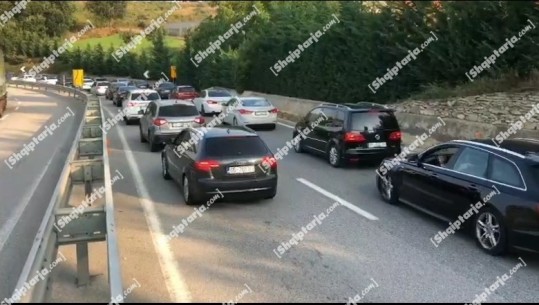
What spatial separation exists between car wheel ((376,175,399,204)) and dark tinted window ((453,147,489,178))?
1.61 meters

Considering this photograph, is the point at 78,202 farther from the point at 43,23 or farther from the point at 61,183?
the point at 43,23

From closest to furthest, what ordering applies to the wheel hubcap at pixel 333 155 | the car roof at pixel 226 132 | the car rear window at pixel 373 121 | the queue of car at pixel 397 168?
the queue of car at pixel 397 168
the car roof at pixel 226 132
the car rear window at pixel 373 121
the wheel hubcap at pixel 333 155

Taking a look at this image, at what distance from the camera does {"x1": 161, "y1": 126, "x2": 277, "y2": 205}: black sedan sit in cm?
937

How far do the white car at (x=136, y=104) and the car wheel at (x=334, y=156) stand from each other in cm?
1278

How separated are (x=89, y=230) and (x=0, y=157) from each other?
472 inches

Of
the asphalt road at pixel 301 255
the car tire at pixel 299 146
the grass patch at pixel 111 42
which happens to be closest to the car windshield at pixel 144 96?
the car tire at pixel 299 146

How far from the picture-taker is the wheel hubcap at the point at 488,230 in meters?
7.00

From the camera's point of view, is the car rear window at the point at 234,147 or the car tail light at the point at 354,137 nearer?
the car rear window at the point at 234,147

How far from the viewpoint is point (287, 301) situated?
552cm

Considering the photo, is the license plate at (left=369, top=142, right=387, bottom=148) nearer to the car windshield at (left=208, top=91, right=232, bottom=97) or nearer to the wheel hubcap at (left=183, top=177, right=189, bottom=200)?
the wheel hubcap at (left=183, top=177, right=189, bottom=200)

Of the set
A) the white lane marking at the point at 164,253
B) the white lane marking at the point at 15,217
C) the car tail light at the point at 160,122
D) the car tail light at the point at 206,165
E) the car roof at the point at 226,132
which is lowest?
the white lane marking at the point at 15,217

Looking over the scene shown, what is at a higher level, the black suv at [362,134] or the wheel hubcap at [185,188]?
the black suv at [362,134]

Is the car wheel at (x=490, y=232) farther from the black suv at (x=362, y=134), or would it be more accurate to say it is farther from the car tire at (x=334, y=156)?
the car tire at (x=334, y=156)

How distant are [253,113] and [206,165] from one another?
40.8 feet
